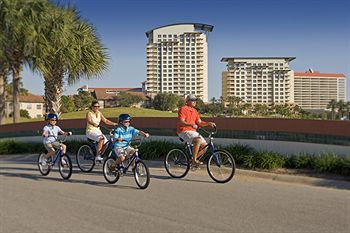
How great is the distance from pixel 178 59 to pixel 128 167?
8472 centimetres

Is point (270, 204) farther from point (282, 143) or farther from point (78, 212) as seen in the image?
point (282, 143)

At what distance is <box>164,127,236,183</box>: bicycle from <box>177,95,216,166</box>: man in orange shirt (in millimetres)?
137

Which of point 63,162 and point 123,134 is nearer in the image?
point 123,134

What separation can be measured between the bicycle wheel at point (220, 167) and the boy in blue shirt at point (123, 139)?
1520 millimetres

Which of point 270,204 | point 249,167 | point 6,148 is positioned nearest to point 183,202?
point 270,204

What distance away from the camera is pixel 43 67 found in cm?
1825

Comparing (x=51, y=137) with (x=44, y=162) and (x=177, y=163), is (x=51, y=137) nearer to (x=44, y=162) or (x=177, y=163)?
(x=44, y=162)

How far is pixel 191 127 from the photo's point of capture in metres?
9.34

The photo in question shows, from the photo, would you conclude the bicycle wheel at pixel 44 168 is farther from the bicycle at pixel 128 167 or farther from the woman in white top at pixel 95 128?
the bicycle at pixel 128 167

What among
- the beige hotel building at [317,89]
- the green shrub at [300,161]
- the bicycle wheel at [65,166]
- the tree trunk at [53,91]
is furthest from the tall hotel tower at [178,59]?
the bicycle wheel at [65,166]

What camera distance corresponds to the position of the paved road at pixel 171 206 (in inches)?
223

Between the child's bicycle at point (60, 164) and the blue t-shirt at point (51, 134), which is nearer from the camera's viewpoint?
the child's bicycle at point (60, 164)

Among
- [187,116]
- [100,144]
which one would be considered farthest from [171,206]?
[100,144]

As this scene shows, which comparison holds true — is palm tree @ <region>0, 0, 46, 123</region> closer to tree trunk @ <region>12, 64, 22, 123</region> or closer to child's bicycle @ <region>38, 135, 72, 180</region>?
tree trunk @ <region>12, 64, 22, 123</region>
